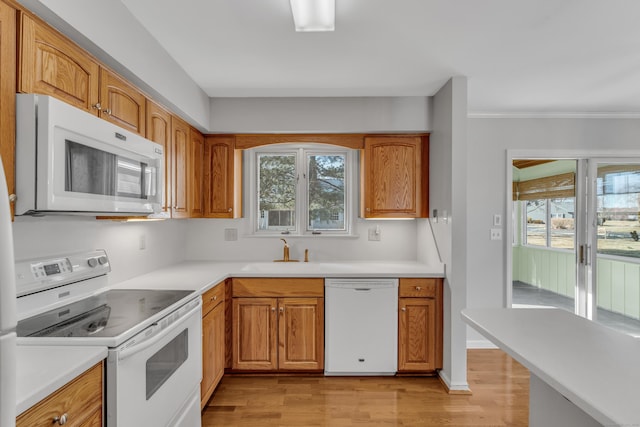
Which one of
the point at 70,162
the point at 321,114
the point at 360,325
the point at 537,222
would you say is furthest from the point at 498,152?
the point at 70,162

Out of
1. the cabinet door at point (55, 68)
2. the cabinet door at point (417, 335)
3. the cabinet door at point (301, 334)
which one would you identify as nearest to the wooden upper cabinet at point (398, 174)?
the cabinet door at point (417, 335)

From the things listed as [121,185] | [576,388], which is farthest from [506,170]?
[121,185]

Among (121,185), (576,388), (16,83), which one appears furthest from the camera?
(121,185)

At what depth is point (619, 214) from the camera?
3.68 metres

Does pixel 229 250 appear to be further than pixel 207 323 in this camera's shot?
Yes

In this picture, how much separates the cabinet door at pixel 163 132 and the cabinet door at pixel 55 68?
554 millimetres

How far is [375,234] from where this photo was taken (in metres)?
3.60

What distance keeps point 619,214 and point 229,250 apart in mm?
3939

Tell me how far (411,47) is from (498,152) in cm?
185

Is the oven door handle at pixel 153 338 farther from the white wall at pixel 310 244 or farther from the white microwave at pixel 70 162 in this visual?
the white wall at pixel 310 244

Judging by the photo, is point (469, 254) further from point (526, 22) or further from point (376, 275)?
point (526, 22)

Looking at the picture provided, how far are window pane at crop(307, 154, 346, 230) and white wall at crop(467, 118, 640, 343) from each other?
4.16 ft

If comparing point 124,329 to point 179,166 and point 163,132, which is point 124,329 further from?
point 179,166

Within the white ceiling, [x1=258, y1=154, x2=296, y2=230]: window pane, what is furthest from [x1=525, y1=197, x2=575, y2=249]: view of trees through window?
[x1=258, y1=154, x2=296, y2=230]: window pane
